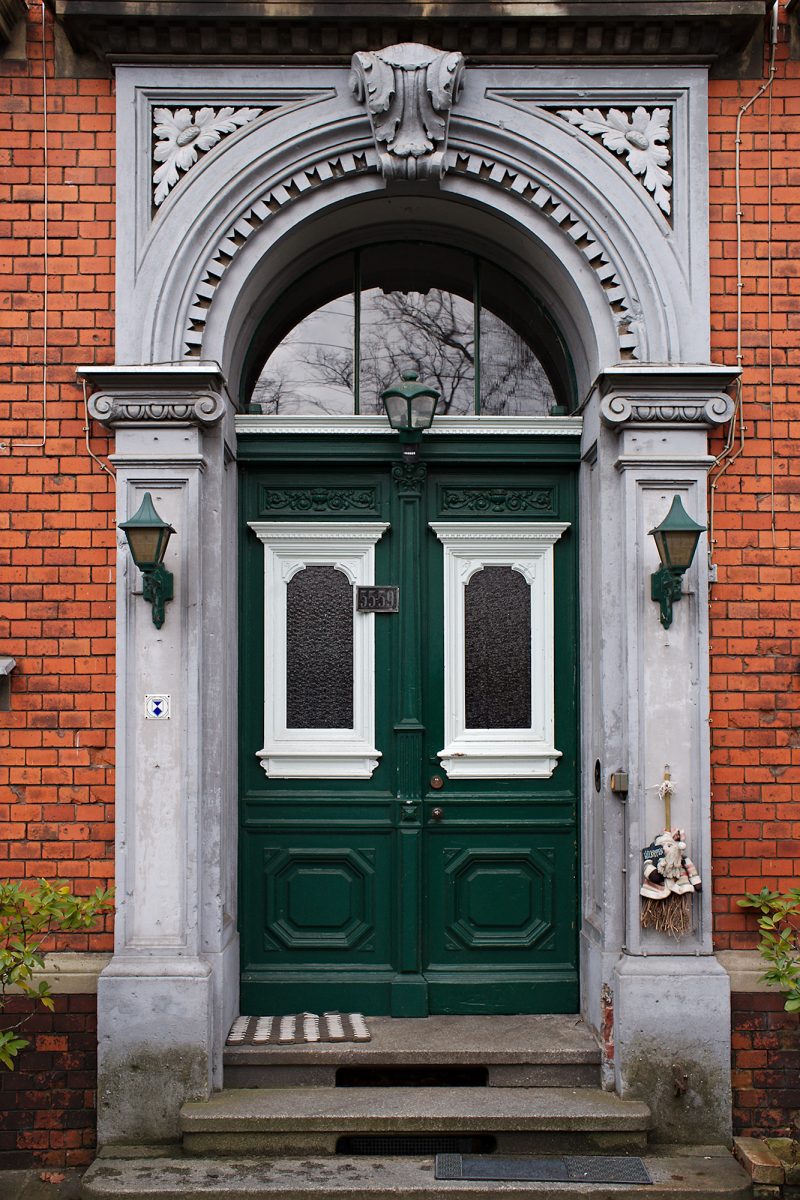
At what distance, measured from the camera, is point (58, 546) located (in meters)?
5.18

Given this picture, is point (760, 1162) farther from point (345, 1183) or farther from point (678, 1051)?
point (345, 1183)

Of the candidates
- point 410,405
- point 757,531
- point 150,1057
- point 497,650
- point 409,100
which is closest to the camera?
point 150,1057

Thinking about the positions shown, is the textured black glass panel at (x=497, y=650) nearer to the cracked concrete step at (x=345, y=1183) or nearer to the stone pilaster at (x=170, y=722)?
the stone pilaster at (x=170, y=722)

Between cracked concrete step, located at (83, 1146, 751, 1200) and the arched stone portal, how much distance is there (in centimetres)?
25

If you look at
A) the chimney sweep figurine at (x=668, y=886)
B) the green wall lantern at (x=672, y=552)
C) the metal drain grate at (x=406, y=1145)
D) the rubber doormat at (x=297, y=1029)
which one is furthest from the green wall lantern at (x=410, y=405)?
the metal drain grate at (x=406, y=1145)

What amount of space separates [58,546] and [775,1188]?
4.25 m

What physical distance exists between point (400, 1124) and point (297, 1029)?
29.3 inches

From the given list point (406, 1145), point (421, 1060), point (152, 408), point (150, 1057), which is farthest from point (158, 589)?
point (406, 1145)

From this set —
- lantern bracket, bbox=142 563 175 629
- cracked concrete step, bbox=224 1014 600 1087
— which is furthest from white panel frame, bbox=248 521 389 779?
cracked concrete step, bbox=224 1014 600 1087

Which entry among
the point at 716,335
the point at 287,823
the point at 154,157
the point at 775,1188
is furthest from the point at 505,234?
the point at 775,1188

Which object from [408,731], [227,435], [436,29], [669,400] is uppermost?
[436,29]

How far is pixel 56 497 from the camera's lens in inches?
204

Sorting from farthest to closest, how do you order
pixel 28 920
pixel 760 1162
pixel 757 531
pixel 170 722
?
pixel 757 531 → pixel 170 722 → pixel 760 1162 → pixel 28 920

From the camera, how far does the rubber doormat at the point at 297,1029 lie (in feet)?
16.9
